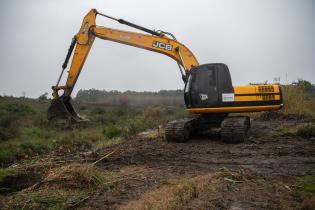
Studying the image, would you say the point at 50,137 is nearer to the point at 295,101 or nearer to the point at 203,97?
the point at 203,97

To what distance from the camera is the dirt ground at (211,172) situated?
5.15 metres

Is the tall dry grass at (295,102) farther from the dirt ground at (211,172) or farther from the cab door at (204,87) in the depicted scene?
the cab door at (204,87)

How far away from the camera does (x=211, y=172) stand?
6.95m

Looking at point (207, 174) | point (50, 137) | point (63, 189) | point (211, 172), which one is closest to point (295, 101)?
point (50, 137)

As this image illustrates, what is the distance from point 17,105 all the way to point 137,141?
58.3 feet

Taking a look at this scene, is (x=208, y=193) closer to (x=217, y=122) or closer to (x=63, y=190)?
(x=63, y=190)

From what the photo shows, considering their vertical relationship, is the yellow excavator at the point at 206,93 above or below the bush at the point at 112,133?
above

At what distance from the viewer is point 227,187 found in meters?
5.80

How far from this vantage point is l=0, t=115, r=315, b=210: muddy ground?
5.14 metres

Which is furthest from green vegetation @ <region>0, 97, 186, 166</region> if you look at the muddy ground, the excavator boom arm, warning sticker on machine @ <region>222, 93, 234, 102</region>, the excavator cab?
warning sticker on machine @ <region>222, 93, 234, 102</region>

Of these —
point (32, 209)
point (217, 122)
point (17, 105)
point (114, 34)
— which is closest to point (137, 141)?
point (217, 122)

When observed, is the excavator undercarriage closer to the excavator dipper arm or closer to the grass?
the excavator dipper arm

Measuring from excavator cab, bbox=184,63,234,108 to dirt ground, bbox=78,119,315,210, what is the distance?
118cm

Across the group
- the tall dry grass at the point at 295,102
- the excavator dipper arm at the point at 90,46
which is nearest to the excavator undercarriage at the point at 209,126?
the excavator dipper arm at the point at 90,46
